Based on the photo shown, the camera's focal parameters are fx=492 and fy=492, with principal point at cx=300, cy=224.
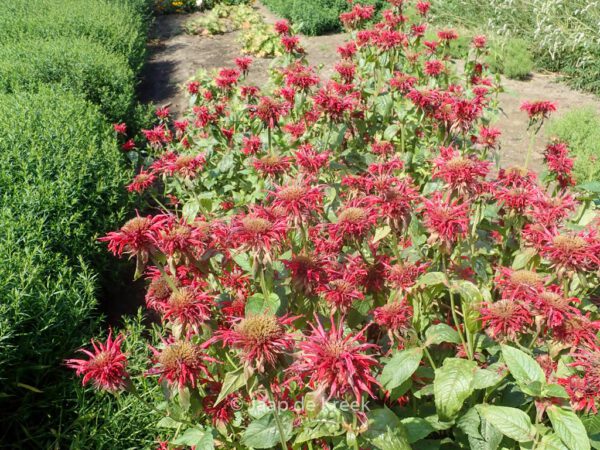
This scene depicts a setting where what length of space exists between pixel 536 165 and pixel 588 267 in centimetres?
318

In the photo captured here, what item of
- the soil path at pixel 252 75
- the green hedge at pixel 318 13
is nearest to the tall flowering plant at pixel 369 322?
the soil path at pixel 252 75

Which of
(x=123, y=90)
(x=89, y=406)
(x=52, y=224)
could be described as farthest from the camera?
(x=123, y=90)

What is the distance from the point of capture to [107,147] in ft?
11.7

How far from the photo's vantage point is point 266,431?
4.24ft

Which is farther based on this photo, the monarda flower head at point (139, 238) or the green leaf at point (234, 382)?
the monarda flower head at point (139, 238)

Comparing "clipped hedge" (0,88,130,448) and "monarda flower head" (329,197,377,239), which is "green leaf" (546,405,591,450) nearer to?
"monarda flower head" (329,197,377,239)

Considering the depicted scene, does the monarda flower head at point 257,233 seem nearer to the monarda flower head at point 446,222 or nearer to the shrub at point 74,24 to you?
the monarda flower head at point 446,222

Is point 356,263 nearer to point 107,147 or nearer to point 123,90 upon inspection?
point 107,147

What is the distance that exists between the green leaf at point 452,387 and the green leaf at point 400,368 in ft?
0.24

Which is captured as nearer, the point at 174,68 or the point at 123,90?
the point at 123,90

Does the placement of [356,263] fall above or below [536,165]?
above

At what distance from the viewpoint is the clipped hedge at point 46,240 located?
220 cm

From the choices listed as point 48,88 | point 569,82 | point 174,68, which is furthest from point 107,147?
point 569,82

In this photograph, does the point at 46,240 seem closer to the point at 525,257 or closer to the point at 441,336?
the point at 441,336
